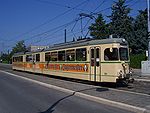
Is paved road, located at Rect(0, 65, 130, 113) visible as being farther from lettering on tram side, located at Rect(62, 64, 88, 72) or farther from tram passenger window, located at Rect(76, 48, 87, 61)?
tram passenger window, located at Rect(76, 48, 87, 61)

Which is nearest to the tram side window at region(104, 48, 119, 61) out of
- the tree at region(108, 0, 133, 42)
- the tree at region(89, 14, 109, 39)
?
the tree at region(108, 0, 133, 42)

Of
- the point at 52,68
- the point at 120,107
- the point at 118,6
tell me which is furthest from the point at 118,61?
the point at 118,6

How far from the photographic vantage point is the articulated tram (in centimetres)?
1756

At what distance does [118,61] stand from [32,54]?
58.8 feet

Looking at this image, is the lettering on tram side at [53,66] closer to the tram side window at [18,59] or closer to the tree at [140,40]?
the tram side window at [18,59]

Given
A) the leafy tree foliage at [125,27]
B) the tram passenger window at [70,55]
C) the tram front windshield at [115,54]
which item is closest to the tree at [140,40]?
the leafy tree foliage at [125,27]

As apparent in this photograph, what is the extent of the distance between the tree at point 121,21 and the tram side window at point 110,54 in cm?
3846

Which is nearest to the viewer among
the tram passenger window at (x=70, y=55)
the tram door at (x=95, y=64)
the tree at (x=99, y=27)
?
the tram door at (x=95, y=64)

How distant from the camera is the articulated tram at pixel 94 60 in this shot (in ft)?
57.6

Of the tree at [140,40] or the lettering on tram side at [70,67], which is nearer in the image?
the lettering on tram side at [70,67]

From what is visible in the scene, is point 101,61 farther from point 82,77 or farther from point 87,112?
point 87,112

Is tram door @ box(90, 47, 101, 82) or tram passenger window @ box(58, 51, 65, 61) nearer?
tram door @ box(90, 47, 101, 82)

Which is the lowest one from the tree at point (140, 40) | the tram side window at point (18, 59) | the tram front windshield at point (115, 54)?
the tram front windshield at point (115, 54)

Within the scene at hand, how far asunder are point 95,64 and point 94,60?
0.96ft
